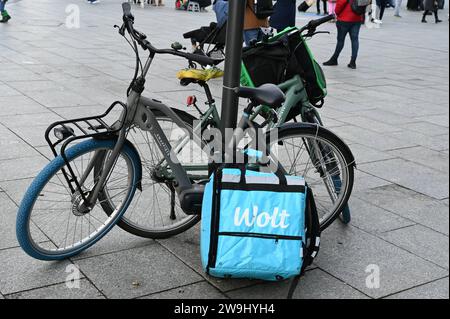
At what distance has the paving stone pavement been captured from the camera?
3.41 meters

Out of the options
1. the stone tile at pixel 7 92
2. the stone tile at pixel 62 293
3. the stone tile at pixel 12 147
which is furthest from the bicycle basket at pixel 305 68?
the stone tile at pixel 7 92

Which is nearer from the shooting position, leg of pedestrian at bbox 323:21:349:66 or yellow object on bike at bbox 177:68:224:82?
yellow object on bike at bbox 177:68:224:82

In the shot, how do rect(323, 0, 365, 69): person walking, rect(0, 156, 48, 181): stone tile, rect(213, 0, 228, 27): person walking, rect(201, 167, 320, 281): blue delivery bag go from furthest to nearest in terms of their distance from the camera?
rect(323, 0, 365, 69): person walking, rect(213, 0, 228, 27): person walking, rect(0, 156, 48, 181): stone tile, rect(201, 167, 320, 281): blue delivery bag

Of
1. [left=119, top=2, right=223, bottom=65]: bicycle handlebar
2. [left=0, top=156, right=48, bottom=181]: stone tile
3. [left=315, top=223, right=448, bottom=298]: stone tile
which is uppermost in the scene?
[left=119, top=2, right=223, bottom=65]: bicycle handlebar

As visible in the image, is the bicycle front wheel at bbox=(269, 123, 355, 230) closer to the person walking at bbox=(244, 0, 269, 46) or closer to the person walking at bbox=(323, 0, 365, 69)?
the person walking at bbox=(244, 0, 269, 46)

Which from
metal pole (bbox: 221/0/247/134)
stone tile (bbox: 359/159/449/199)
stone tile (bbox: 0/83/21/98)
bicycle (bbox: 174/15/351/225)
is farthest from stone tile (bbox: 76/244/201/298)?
stone tile (bbox: 0/83/21/98)

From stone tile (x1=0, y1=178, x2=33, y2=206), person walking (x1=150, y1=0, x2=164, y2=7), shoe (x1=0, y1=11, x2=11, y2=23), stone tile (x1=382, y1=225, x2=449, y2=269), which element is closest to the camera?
stone tile (x1=382, y1=225, x2=449, y2=269)

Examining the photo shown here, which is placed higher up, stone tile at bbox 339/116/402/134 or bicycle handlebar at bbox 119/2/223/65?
bicycle handlebar at bbox 119/2/223/65

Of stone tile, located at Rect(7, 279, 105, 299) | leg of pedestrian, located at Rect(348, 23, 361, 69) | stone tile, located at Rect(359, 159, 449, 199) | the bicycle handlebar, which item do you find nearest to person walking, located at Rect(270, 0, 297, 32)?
leg of pedestrian, located at Rect(348, 23, 361, 69)

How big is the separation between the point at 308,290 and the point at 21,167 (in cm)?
266

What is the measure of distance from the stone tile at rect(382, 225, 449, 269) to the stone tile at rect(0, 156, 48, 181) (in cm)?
268

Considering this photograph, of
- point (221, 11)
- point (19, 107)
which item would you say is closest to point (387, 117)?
point (221, 11)

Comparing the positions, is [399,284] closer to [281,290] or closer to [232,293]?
[281,290]

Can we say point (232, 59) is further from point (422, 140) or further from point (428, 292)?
point (422, 140)
